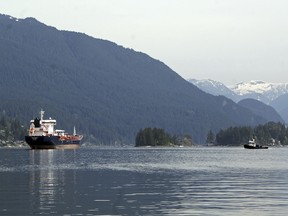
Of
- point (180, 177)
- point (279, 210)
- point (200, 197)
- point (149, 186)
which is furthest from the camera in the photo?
point (180, 177)

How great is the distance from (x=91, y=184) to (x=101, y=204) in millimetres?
23524

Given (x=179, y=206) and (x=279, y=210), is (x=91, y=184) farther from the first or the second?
(x=279, y=210)

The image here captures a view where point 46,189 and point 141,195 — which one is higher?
point 46,189

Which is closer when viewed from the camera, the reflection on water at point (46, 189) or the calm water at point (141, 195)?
the calm water at point (141, 195)

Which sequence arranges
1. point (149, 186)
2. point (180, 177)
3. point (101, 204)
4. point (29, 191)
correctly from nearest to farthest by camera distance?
point (101, 204) → point (29, 191) → point (149, 186) → point (180, 177)

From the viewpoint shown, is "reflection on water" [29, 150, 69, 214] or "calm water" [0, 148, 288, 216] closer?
"calm water" [0, 148, 288, 216]

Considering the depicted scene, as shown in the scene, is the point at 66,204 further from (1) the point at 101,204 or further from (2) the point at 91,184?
(2) the point at 91,184

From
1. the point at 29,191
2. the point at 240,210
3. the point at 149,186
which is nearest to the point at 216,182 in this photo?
the point at 149,186

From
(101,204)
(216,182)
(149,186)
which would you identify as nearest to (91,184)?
(149,186)

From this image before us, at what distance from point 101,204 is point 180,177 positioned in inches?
1642

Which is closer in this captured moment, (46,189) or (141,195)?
(141,195)

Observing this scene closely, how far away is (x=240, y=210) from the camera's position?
2414 inches

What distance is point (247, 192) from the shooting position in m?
78.7

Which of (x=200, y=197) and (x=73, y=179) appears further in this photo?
(x=73, y=179)
